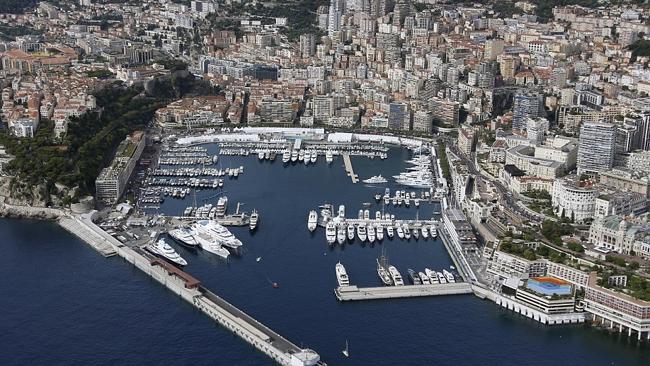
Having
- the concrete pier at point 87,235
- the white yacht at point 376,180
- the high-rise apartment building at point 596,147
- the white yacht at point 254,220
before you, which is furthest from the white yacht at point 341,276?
the high-rise apartment building at point 596,147

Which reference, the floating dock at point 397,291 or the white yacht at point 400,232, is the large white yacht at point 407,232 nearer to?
the white yacht at point 400,232

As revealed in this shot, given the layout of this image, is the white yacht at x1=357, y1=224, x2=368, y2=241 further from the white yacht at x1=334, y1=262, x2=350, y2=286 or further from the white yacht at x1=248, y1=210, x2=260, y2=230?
the white yacht at x1=248, y1=210, x2=260, y2=230

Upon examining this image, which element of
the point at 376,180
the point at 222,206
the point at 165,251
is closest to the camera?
the point at 165,251

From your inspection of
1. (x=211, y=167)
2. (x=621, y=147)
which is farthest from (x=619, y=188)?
(x=211, y=167)

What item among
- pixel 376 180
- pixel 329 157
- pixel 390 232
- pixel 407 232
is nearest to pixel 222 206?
pixel 390 232

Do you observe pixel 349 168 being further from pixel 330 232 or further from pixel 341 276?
pixel 341 276

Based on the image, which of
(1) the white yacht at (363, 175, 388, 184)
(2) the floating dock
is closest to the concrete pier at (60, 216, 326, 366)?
(2) the floating dock
